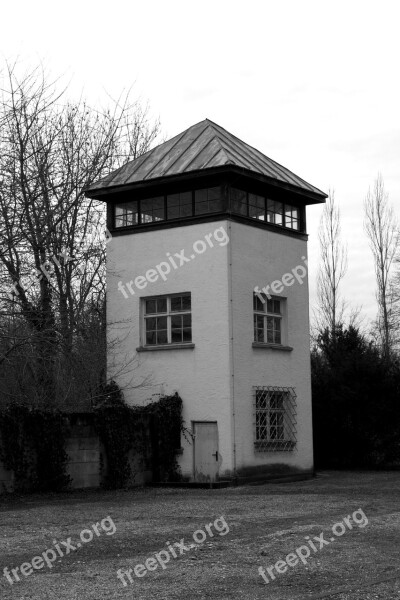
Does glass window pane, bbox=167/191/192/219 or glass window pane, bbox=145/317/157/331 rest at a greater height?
glass window pane, bbox=167/191/192/219

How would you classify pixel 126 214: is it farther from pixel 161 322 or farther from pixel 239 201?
pixel 239 201

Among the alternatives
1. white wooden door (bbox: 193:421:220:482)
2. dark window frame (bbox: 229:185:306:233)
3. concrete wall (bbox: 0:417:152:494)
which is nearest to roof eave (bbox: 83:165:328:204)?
dark window frame (bbox: 229:185:306:233)

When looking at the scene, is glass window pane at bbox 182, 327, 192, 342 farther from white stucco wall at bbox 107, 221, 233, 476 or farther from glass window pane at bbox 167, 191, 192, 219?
glass window pane at bbox 167, 191, 192, 219

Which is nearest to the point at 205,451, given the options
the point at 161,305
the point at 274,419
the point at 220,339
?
the point at 274,419

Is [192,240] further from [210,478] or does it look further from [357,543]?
[357,543]

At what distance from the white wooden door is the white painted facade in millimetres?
172

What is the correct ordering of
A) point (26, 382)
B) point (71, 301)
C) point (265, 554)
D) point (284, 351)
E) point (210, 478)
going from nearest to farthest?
1. point (265, 554)
2. point (210, 478)
3. point (284, 351)
4. point (26, 382)
5. point (71, 301)

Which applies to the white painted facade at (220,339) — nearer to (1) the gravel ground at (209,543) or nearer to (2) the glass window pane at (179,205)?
(2) the glass window pane at (179,205)

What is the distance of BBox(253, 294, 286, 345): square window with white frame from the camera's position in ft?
84.2

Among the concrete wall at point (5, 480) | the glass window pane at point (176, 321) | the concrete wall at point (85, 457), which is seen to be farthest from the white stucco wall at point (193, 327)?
the concrete wall at point (5, 480)

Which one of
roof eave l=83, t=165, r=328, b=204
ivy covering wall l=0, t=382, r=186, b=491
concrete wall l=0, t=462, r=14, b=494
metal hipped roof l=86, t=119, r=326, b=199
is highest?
metal hipped roof l=86, t=119, r=326, b=199

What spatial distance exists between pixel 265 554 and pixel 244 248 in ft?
45.6

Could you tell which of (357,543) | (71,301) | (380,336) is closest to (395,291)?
(380,336)

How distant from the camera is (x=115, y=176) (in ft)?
88.7
